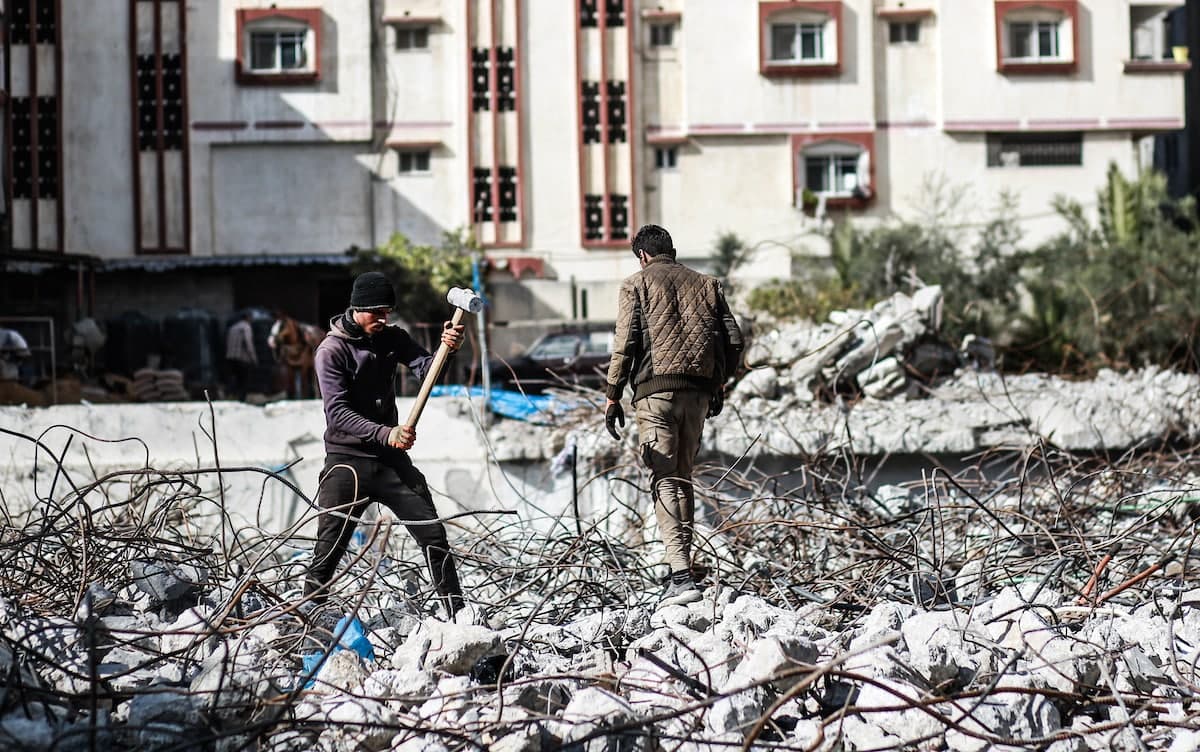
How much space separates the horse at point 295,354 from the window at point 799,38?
13679 millimetres

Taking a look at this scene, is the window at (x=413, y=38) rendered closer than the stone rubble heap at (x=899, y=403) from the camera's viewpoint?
No

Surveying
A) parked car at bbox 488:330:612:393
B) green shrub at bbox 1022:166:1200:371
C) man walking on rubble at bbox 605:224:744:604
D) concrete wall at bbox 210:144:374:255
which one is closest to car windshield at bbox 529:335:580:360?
parked car at bbox 488:330:612:393

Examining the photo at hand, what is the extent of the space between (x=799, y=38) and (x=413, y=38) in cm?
826

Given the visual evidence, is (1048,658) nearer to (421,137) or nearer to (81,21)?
(421,137)

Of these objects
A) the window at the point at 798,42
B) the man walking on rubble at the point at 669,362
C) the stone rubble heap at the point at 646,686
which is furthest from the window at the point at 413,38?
the stone rubble heap at the point at 646,686

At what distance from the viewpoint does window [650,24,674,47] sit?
28.3 metres

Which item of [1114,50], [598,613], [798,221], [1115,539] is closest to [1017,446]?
[1115,539]

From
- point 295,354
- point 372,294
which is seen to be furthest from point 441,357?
point 295,354

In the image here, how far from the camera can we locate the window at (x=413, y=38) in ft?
92.4

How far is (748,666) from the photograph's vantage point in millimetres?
4238

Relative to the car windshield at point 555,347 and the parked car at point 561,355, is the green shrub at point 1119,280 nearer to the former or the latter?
the parked car at point 561,355

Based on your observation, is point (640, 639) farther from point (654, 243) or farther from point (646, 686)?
point (654, 243)

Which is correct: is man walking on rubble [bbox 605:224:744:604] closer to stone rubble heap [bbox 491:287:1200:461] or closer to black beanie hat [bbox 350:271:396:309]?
black beanie hat [bbox 350:271:396:309]

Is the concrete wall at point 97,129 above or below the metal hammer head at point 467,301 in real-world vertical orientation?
above
